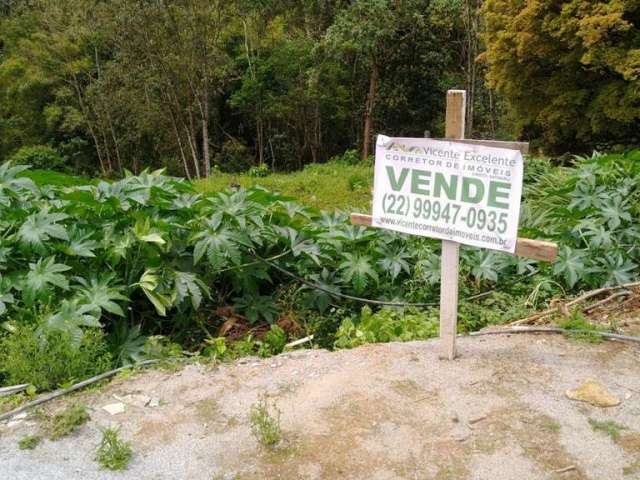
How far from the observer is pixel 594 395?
108 inches

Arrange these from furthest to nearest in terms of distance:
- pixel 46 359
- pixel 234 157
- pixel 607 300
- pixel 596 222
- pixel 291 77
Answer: pixel 234 157 < pixel 291 77 < pixel 596 222 < pixel 607 300 < pixel 46 359

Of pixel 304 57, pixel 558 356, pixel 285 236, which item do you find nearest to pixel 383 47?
pixel 304 57

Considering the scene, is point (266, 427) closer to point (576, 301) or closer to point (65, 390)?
point (65, 390)

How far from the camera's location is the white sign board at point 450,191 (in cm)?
277

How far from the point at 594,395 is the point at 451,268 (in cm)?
80

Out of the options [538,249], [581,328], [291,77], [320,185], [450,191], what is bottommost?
[320,185]

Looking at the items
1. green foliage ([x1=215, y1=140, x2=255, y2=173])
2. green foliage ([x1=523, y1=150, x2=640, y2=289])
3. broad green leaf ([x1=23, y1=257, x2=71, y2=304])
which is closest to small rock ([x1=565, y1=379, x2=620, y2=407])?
green foliage ([x1=523, y1=150, x2=640, y2=289])

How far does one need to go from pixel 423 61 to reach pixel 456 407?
14.6 metres

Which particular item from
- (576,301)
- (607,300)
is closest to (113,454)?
(576,301)

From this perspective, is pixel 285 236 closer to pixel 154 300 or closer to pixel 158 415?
pixel 154 300

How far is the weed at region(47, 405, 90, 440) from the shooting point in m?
2.60

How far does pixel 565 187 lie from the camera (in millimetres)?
5559

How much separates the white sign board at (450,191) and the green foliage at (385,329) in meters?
0.79

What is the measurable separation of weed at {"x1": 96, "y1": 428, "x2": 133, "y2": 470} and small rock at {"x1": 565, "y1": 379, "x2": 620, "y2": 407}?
1808mm
